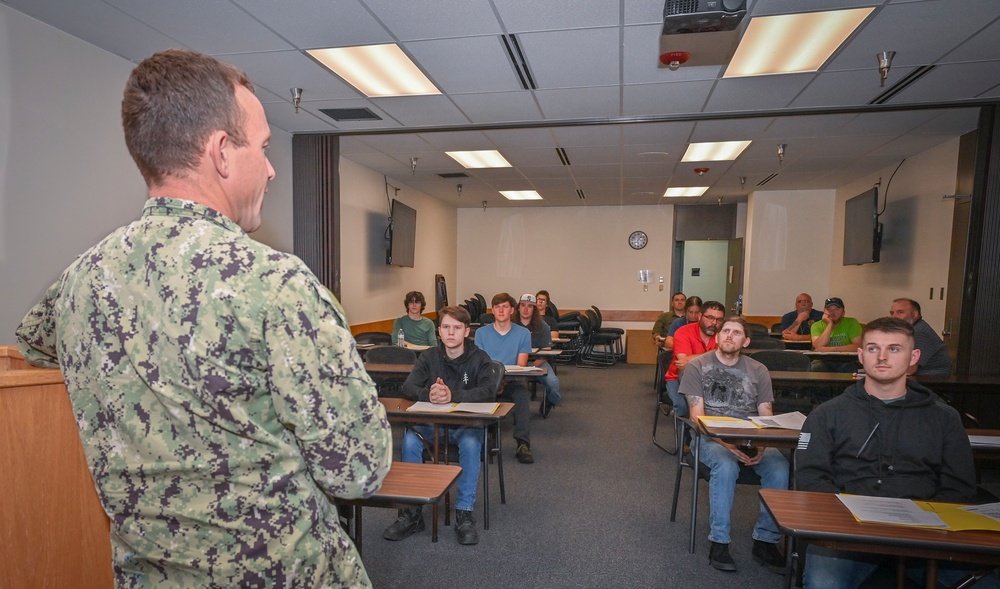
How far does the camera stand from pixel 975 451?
245cm

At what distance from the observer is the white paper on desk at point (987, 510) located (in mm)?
1688

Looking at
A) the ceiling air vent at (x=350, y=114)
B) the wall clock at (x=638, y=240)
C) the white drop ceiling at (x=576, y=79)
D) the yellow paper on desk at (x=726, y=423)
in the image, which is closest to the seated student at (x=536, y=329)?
the white drop ceiling at (x=576, y=79)

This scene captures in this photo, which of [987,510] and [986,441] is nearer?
[987,510]

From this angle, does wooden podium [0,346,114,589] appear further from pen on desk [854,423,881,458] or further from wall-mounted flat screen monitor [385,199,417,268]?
wall-mounted flat screen monitor [385,199,417,268]

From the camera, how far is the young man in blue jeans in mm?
2771

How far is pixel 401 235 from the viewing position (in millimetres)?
7984

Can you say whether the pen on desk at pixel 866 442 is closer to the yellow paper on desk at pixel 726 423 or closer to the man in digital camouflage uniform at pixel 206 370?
the yellow paper on desk at pixel 726 423

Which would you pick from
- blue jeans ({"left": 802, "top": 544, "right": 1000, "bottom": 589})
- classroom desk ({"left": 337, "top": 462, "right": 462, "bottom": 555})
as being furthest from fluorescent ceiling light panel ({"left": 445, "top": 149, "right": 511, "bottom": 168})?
blue jeans ({"left": 802, "top": 544, "right": 1000, "bottom": 589})

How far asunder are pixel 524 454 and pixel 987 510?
306cm

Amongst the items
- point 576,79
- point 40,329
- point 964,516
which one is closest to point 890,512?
point 964,516

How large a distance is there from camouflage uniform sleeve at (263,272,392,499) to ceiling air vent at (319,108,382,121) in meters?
4.42

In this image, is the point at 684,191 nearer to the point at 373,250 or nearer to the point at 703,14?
the point at 373,250

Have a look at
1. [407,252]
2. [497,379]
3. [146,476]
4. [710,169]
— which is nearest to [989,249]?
[710,169]

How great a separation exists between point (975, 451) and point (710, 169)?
538 cm
